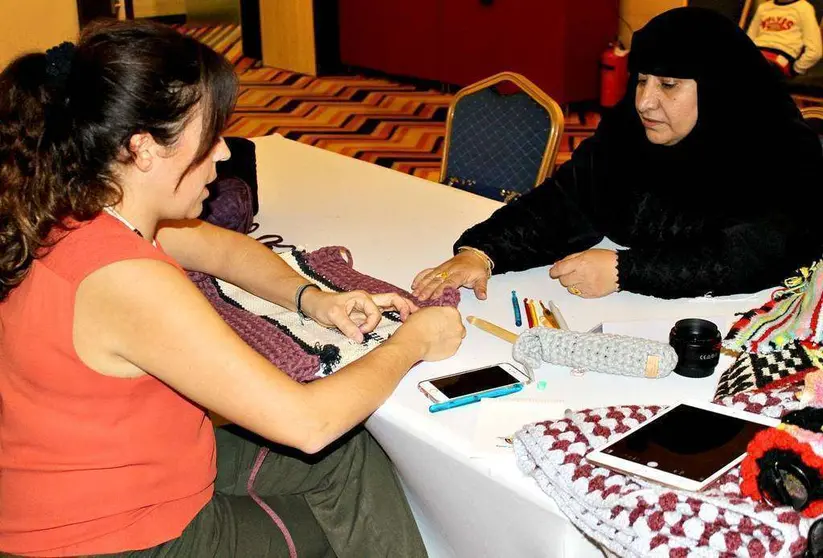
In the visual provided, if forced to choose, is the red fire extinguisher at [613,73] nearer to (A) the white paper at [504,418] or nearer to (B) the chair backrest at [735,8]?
(B) the chair backrest at [735,8]

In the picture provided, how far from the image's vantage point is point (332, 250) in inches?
80.5

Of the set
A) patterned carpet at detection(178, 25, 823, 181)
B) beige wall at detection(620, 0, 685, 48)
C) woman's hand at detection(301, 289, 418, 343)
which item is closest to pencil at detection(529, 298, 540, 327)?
woman's hand at detection(301, 289, 418, 343)

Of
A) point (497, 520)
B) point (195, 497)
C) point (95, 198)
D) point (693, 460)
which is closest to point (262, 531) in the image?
point (195, 497)

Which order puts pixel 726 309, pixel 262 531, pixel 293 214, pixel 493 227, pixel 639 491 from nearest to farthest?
pixel 639 491 < pixel 262 531 < pixel 726 309 < pixel 493 227 < pixel 293 214

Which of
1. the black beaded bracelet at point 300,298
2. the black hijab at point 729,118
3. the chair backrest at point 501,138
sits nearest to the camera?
the black beaded bracelet at point 300,298

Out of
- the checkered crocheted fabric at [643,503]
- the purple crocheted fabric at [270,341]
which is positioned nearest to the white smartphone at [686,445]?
the checkered crocheted fabric at [643,503]

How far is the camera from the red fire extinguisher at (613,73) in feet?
19.3

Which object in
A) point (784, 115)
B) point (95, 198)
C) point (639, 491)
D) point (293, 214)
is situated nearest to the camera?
point (639, 491)

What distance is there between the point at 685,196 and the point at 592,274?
1.12 feet

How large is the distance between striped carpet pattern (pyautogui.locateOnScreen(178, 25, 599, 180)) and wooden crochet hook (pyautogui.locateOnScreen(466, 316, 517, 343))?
3.27 m

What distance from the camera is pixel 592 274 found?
6.26 ft

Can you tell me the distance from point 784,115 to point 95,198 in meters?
1.39

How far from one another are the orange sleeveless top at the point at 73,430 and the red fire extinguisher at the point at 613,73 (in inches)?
195

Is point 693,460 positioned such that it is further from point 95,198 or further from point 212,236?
point 212,236
